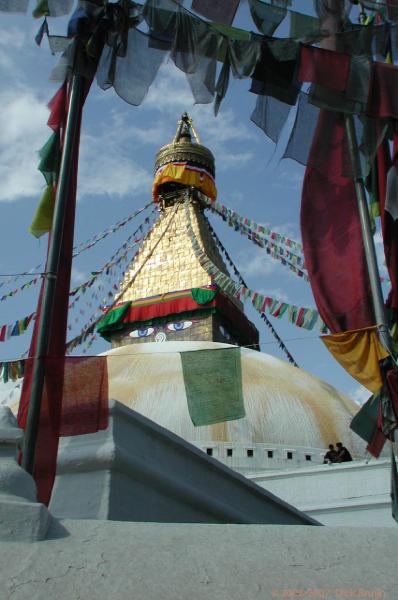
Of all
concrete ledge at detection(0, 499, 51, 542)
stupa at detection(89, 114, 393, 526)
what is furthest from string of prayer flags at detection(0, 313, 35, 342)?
concrete ledge at detection(0, 499, 51, 542)

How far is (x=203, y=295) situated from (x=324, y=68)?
13592mm

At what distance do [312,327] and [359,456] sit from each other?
619 centimetres

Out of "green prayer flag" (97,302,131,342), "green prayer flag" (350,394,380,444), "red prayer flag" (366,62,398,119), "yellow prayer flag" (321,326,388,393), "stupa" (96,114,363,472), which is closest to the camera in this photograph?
"yellow prayer flag" (321,326,388,393)

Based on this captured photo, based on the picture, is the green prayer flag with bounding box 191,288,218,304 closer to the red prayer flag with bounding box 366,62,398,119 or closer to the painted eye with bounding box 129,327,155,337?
the painted eye with bounding box 129,327,155,337

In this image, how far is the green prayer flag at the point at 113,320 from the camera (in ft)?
65.7

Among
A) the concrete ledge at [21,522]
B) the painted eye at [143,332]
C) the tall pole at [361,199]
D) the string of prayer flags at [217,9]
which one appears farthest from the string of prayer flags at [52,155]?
the painted eye at [143,332]

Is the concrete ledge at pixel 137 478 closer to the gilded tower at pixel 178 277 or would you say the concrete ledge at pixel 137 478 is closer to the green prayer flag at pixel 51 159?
the green prayer flag at pixel 51 159

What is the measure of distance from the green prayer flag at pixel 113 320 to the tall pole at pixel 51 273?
14.6 metres

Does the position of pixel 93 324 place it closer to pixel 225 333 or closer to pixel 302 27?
pixel 225 333

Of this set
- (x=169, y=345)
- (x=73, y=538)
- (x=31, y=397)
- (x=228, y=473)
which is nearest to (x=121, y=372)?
(x=169, y=345)

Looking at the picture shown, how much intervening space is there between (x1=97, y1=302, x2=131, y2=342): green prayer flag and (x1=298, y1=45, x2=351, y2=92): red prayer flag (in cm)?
1465

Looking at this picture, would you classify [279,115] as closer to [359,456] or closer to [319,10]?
[319,10]

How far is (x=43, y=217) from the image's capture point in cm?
562

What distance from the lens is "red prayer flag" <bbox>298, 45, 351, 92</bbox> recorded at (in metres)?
5.92
